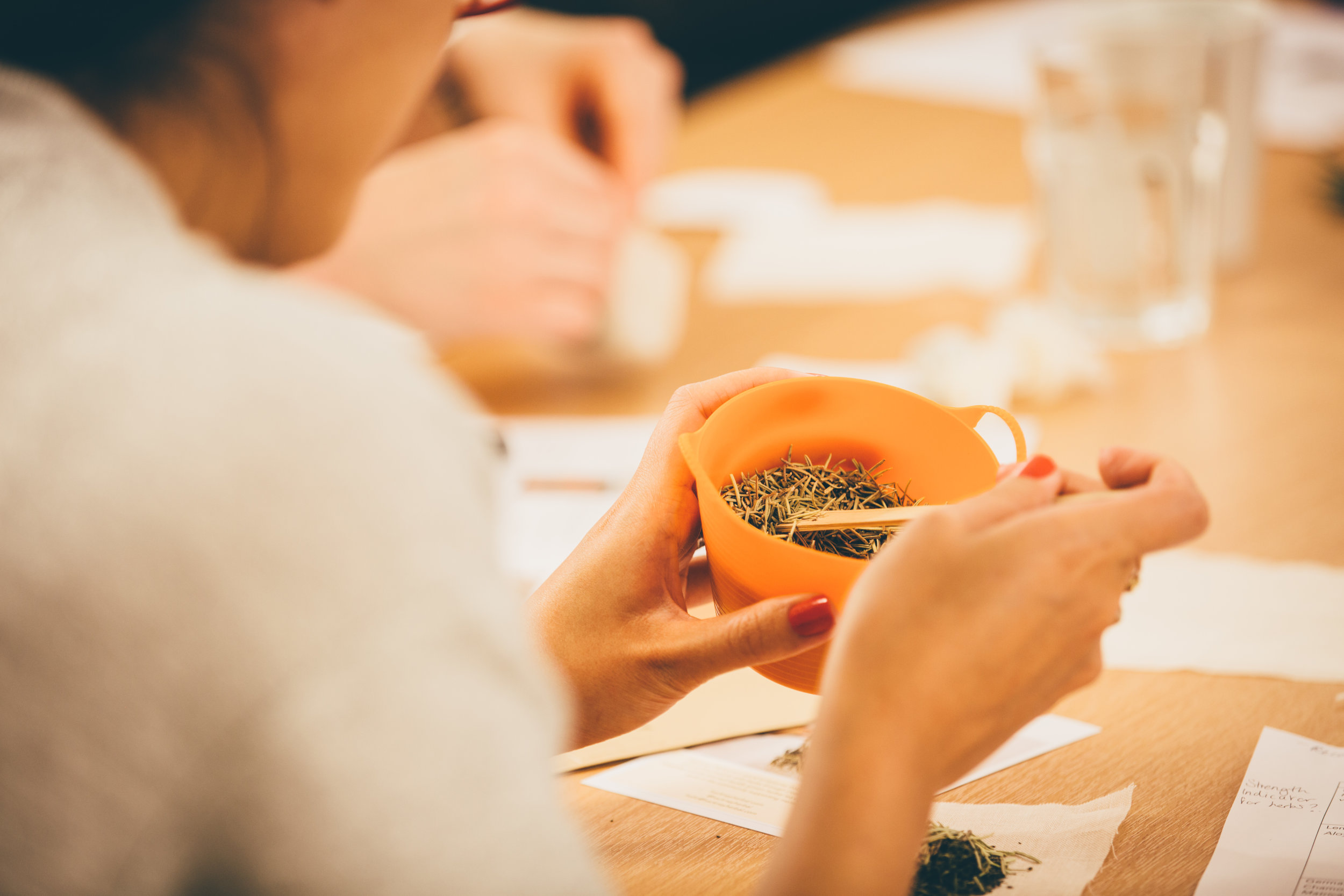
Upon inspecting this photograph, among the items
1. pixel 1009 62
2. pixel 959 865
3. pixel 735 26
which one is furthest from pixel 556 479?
pixel 735 26

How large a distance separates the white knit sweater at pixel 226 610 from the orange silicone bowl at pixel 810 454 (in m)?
0.23

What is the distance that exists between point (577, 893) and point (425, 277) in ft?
3.37

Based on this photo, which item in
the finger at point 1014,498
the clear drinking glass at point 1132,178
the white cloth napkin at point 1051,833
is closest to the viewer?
the finger at point 1014,498

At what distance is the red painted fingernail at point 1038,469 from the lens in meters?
0.55

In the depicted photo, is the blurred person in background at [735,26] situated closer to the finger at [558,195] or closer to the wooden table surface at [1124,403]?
the wooden table surface at [1124,403]

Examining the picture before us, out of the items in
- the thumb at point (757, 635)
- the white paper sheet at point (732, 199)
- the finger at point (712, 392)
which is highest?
the finger at point (712, 392)

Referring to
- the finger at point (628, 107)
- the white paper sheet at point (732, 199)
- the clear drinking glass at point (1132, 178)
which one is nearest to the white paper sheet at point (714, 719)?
Result: the clear drinking glass at point (1132, 178)

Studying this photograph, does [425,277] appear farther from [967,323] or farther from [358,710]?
[358,710]

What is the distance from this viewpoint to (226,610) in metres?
0.32

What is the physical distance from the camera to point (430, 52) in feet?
1.77

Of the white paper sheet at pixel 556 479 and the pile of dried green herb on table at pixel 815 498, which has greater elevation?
the pile of dried green herb on table at pixel 815 498

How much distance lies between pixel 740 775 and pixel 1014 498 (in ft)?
0.95

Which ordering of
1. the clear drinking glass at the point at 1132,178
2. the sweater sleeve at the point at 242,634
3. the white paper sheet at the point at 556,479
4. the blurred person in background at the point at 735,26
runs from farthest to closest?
1. the blurred person in background at the point at 735,26
2. the clear drinking glass at the point at 1132,178
3. the white paper sheet at the point at 556,479
4. the sweater sleeve at the point at 242,634

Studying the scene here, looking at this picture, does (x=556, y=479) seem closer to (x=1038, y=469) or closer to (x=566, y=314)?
(x=566, y=314)
